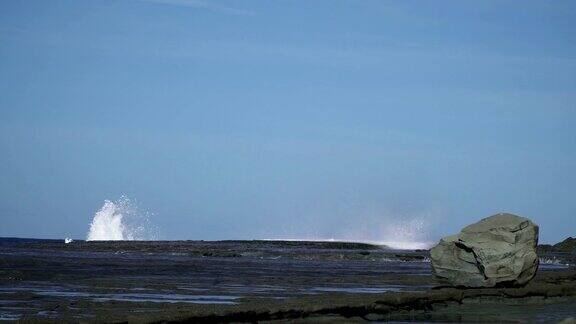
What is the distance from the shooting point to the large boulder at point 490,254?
35.7 m

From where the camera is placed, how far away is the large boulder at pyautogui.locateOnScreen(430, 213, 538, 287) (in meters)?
35.7

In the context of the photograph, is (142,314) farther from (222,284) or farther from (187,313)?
(222,284)

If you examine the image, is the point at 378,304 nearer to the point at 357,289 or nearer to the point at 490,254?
the point at 490,254

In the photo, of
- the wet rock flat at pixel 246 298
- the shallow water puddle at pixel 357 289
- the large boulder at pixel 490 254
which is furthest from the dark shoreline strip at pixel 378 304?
the shallow water puddle at pixel 357 289

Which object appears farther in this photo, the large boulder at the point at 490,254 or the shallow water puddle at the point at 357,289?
the shallow water puddle at the point at 357,289

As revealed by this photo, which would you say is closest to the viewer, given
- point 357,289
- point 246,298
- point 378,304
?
point 378,304

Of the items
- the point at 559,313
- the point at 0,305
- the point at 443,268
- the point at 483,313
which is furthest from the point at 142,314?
the point at 443,268

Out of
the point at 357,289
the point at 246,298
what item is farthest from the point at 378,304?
the point at 357,289

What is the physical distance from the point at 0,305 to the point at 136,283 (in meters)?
12.3

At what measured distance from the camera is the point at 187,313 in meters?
23.8

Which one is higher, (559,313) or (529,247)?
(529,247)

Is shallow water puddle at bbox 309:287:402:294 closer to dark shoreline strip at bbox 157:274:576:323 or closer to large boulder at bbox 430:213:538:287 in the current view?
large boulder at bbox 430:213:538:287

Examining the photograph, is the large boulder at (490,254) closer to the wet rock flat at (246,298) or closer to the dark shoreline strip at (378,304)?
the dark shoreline strip at (378,304)

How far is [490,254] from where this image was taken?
35.6 m
